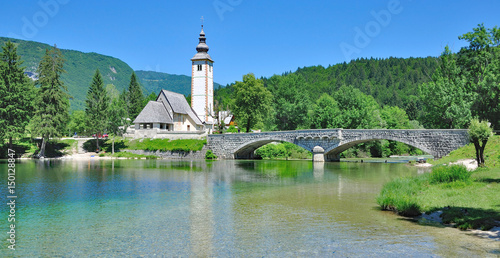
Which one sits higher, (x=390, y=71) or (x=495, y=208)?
(x=390, y=71)

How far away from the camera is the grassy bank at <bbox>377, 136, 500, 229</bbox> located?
42.3ft

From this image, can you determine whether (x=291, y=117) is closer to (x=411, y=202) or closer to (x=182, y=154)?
Answer: (x=182, y=154)

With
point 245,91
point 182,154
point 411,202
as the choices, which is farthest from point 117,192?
point 245,91

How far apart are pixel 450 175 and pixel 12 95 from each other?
53.7m

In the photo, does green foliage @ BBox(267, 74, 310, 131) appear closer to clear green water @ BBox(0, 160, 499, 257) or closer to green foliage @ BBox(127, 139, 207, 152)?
green foliage @ BBox(127, 139, 207, 152)

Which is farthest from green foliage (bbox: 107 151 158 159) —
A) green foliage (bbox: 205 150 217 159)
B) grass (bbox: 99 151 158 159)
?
green foliage (bbox: 205 150 217 159)

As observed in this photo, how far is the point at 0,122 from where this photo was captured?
4900 cm

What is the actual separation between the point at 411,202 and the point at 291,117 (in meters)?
56.1

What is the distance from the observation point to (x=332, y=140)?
4828 centimetres

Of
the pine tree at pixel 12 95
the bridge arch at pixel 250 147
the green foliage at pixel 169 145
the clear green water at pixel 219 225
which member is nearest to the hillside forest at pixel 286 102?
the pine tree at pixel 12 95

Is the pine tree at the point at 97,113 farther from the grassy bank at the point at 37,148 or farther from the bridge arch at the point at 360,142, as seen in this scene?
the bridge arch at the point at 360,142

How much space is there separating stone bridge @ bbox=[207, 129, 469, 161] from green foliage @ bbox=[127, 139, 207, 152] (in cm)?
201

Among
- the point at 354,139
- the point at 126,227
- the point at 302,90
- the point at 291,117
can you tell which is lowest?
the point at 126,227

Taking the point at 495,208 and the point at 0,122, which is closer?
the point at 495,208
